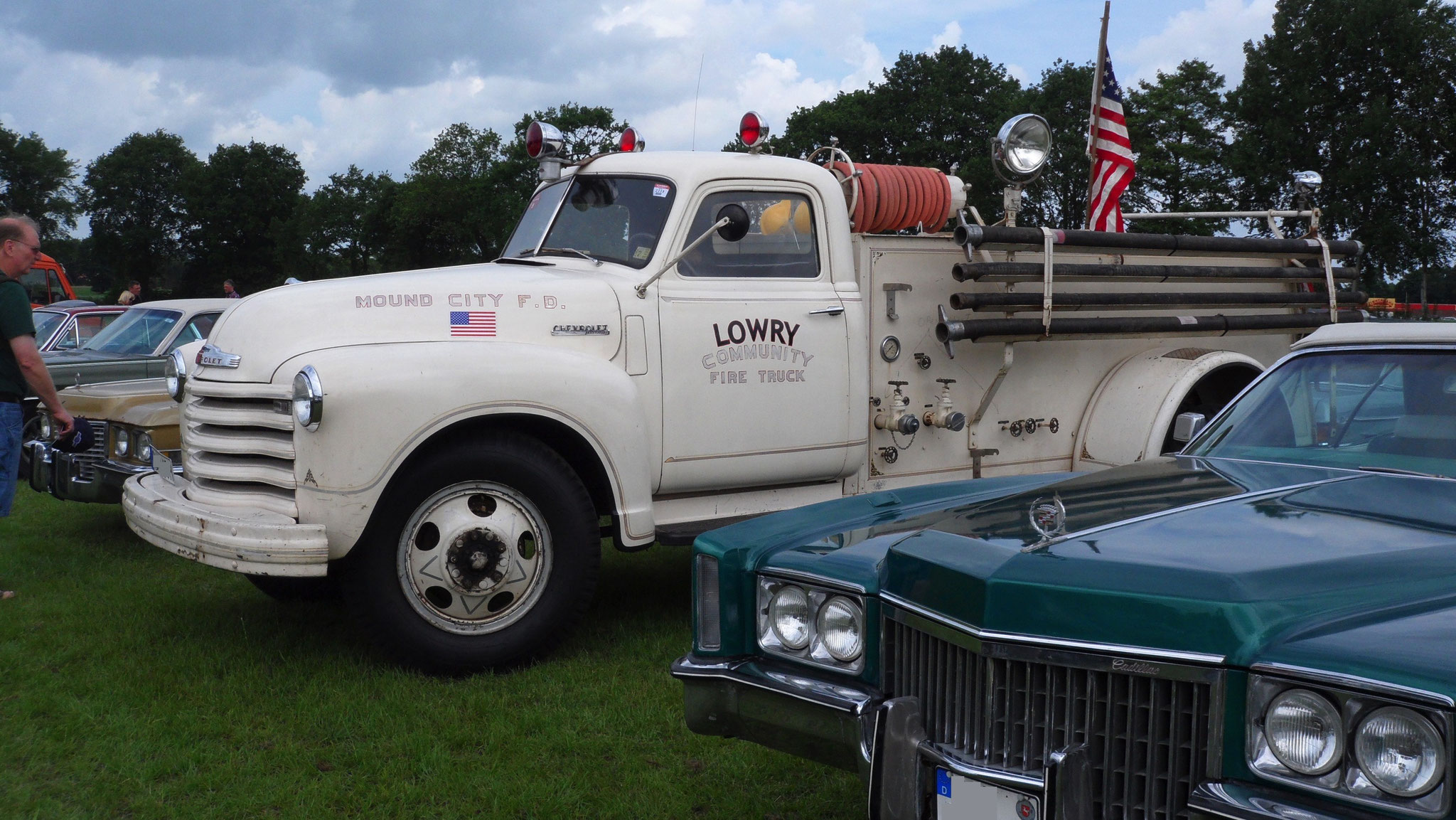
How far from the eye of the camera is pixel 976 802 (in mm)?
2318

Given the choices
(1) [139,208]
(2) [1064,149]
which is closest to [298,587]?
(2) [1064,149]

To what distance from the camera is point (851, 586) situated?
109 inches

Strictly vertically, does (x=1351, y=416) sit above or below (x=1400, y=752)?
above

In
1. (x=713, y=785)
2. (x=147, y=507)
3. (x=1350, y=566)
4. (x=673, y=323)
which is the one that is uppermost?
(x=673, y=323)

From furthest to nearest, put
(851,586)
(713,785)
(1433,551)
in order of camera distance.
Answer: (713,785) < (851,586) < (1433,551)

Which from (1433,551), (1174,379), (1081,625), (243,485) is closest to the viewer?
(1081,625)

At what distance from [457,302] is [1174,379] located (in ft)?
12.5

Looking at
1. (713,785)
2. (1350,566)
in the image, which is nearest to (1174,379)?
(713,785)

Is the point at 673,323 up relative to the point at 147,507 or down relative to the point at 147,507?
up

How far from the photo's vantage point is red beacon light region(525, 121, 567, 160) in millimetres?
6055

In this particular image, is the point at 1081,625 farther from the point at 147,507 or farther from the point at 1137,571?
the point at 147,507

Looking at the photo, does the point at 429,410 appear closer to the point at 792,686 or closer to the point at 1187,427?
the point at 792,686

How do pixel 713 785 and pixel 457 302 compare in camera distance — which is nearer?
pixel 713 785

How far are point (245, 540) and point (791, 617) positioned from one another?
2372 millimetres
